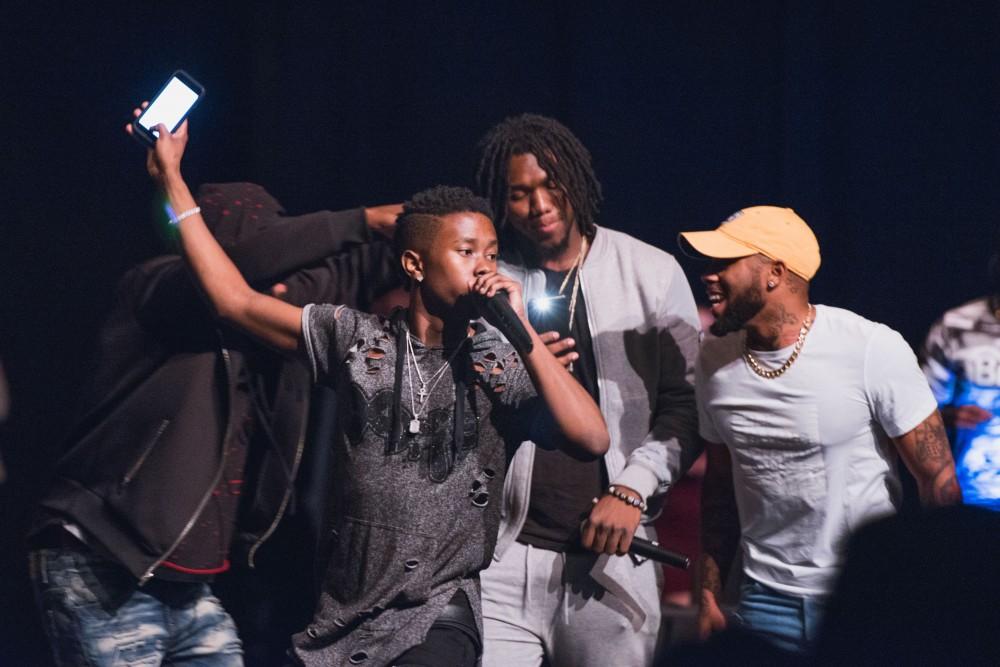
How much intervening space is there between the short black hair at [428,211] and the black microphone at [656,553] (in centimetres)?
87

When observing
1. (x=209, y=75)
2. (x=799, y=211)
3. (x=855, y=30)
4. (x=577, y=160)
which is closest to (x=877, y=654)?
(x=577, y=160)

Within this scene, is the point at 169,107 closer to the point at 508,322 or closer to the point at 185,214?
the point at 185,214

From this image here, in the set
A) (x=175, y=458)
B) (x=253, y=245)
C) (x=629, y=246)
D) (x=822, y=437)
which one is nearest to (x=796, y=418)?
(x=822, y=437)

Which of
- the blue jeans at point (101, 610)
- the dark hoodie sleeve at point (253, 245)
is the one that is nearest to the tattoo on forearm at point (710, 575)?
the dark hoodie sleeve at point (253, 245)

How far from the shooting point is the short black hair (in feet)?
9.61

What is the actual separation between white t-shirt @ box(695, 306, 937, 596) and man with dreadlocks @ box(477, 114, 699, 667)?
253 millimetres

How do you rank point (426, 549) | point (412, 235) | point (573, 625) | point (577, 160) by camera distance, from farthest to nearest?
point (577, 160), point (573, 625), point (412, 235), point (426, 549)

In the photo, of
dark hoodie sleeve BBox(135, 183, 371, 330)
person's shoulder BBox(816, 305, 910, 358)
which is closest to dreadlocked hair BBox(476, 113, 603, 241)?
dark hoodie sleeve BBox(135, 183, 371, 330)

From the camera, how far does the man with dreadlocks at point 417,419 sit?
2680 millimetres

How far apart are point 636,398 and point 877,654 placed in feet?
4.51

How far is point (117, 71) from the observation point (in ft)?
14.2

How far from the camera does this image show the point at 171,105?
3.12m

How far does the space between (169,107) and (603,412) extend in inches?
52.8

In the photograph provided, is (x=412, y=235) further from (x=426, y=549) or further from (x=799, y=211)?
(x=799, y=211)
